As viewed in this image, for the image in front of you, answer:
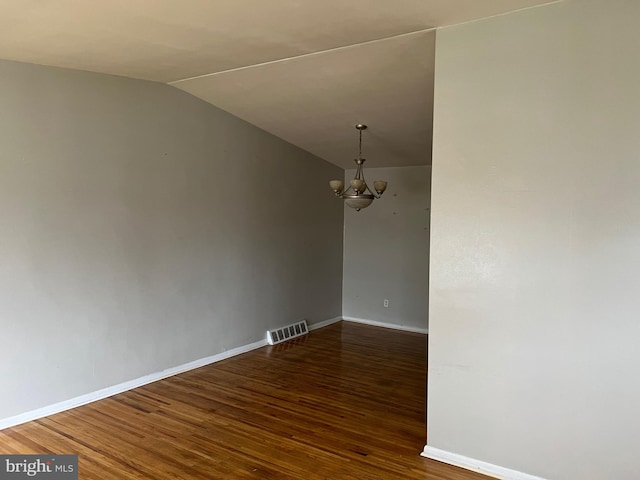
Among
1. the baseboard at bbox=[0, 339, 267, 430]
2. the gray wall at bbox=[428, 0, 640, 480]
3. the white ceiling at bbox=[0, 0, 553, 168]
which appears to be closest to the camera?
the gray wall at bbox=[428, 0, 640, 480]

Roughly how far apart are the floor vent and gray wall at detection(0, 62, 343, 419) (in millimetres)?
113

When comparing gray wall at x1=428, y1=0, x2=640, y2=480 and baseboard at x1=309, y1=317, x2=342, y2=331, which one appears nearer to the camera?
gray wall at x1=428, y1=0, x2=640, y2=480

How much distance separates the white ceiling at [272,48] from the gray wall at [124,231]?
327mm

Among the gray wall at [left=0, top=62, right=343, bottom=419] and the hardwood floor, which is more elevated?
the gray wall at [left=0, top=62, right=343, bottom=419]

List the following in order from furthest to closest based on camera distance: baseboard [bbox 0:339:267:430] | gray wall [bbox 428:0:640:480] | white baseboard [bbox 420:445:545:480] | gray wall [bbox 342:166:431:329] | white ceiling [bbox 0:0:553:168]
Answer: gray wall [bbox 342:166:431:329] < baseboard [bbox 0:339:267:430] < white baseboard [bbox 420:445:545:480] < white ceiling [bbox 0:0:553:168] < gray wall [bbox 428:0:640:480]

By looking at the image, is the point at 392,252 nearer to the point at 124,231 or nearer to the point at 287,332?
the point at 287,332

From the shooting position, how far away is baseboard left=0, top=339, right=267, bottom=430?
325cm

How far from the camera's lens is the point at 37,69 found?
332cm

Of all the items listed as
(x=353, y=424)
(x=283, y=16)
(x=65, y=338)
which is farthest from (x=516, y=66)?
(x=65, y=338)

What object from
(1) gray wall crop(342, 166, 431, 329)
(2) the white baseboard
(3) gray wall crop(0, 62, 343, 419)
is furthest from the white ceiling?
(2) the white baseboard

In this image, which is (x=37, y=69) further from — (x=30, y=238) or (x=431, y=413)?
(x=431, y=413)

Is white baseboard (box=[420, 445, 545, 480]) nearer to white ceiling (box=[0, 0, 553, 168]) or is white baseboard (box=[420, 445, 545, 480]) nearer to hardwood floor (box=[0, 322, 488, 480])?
hardwood floor (box=[0, 322, 488, 480])

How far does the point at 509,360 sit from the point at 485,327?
0.23 m

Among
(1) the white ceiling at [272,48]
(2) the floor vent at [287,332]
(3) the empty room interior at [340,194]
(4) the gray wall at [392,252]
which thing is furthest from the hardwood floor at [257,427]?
(1) the white ceiling at [272,48]
